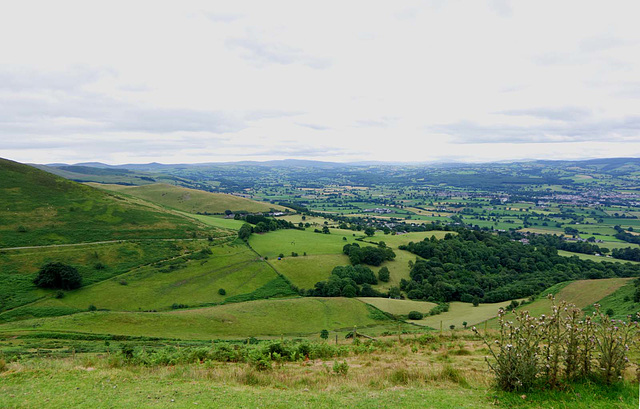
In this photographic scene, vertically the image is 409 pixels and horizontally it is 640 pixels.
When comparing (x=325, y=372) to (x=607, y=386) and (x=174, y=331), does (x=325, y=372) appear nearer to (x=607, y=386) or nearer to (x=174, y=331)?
(x=607, y=386)

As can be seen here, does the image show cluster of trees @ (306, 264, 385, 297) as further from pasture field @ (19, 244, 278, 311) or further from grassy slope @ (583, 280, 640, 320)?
grassy slope @ (583, 280, 640, 320)

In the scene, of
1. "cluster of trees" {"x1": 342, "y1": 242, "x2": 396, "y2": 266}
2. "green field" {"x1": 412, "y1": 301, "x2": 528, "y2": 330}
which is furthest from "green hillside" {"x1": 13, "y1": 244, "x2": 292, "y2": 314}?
"green field" {"x1": 412, "y1": 301, "x2": 528, "y2": 330}

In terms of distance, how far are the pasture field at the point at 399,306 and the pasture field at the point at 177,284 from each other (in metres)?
27.0

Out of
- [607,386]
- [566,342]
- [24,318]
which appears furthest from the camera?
[24,318]

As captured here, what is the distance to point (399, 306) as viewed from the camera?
218 ft

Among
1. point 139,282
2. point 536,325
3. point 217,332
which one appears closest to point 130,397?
point 536,325

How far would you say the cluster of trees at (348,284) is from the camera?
74625 mm

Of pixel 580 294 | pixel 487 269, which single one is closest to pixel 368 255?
pixel 487 269

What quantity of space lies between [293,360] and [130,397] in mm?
9806

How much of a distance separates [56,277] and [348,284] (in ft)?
204

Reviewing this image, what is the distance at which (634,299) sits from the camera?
42.4 meters

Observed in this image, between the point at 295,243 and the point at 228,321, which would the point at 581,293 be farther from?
the point at 295,243

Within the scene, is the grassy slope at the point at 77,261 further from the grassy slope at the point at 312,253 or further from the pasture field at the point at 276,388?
the pasture field at the point at 276,388

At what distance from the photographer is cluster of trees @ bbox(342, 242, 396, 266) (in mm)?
93556
